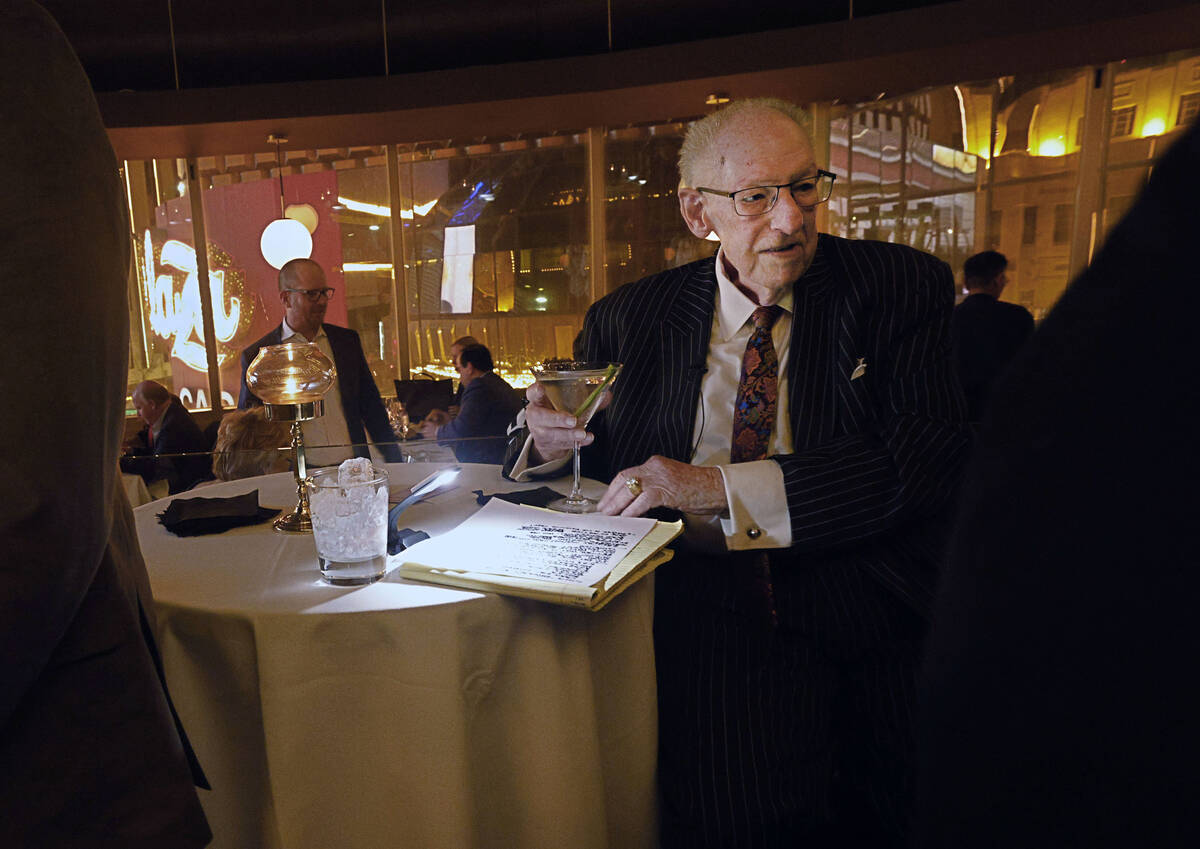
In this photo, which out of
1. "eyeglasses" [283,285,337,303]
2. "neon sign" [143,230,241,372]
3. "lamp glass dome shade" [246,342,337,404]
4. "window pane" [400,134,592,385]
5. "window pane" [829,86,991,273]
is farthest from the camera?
"neon sign" [143,230,241,372]

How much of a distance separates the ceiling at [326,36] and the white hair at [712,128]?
145 inches

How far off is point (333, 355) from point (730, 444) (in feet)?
9.48

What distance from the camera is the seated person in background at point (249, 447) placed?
2.07 m

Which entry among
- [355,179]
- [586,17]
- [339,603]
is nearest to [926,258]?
[339,603]

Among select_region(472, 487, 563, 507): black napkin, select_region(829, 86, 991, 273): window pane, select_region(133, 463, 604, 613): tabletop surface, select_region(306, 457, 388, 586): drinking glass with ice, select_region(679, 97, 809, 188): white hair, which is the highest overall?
select_region(829, 86, 991, 273): window pane

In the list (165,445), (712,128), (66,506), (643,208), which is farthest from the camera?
(643,208)

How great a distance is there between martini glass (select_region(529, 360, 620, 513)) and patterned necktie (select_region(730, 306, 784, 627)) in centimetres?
34

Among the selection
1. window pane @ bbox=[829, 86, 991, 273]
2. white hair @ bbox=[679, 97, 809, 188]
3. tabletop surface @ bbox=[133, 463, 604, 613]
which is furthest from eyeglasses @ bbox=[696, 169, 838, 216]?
window pane @ bbox=[829, 86, 991, 273]

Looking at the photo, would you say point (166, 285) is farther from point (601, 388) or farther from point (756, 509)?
point (756, 509)

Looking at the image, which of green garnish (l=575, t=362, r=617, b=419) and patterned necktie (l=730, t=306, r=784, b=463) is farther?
patterned necktie (l=730, t=306, r=784, b=463)

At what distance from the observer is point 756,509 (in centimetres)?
147

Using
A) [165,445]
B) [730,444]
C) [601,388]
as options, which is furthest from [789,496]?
[165,445]

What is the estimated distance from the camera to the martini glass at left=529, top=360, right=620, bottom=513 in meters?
1.50

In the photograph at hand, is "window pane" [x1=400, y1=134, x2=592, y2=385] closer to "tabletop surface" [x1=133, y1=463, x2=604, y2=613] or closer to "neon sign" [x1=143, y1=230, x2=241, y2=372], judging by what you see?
"neon sign" [x1=143, y1=230, x2=241, y2=372]
